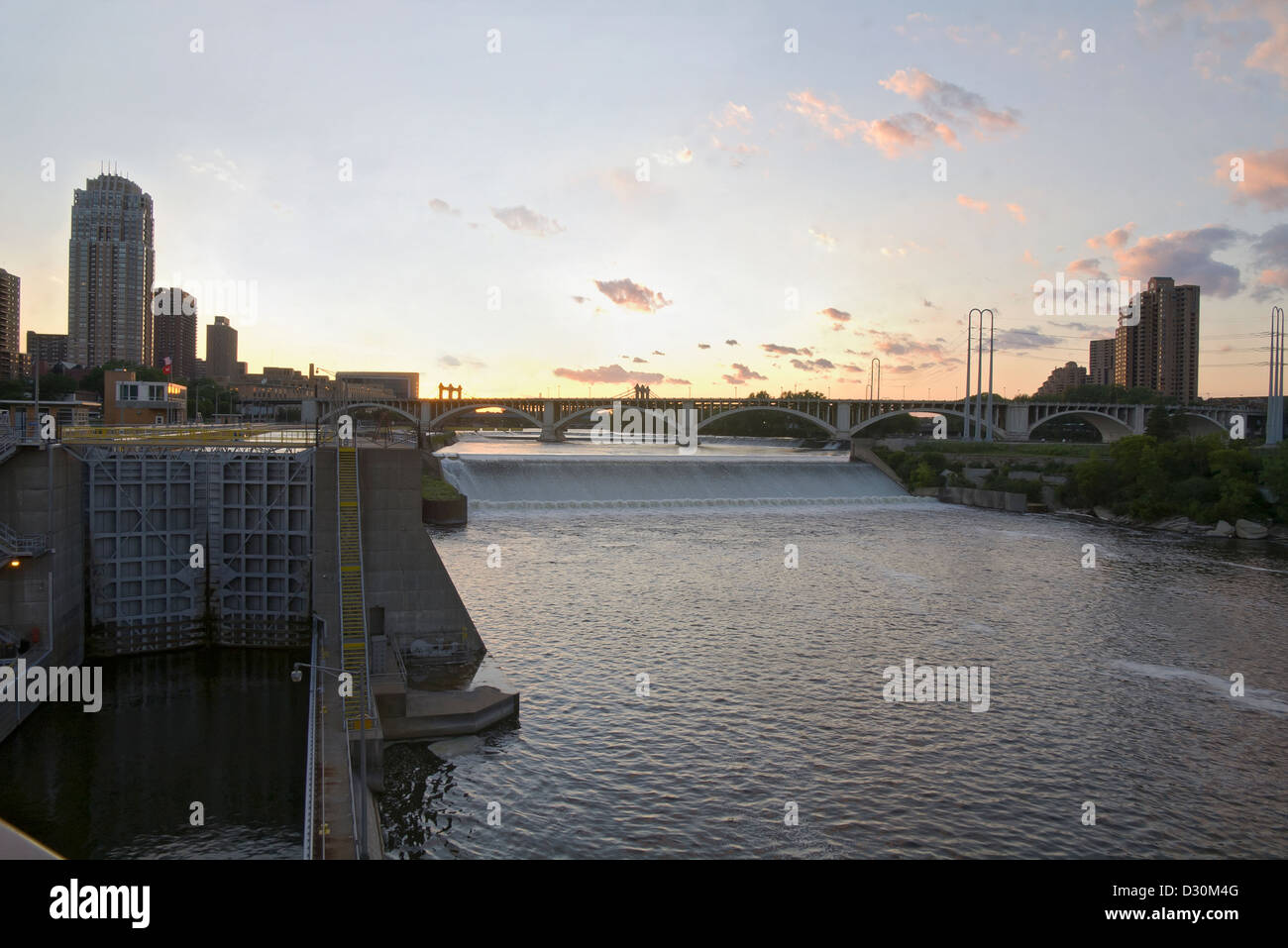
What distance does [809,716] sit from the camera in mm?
17688

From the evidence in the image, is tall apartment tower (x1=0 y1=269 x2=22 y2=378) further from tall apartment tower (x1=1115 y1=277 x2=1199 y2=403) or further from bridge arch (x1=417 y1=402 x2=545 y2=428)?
tall apartment tower (x1=1115 y1=277 x2=1199 y2=403)

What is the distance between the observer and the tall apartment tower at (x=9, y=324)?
101m

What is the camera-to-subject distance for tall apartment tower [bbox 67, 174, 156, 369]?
146 m

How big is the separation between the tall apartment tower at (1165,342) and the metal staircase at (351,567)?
178759mm

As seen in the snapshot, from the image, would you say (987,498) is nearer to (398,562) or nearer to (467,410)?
(398,562)

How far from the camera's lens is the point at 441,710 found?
1633cm

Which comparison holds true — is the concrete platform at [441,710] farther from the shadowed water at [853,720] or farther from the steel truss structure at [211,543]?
the steel truss structure at [211,543]

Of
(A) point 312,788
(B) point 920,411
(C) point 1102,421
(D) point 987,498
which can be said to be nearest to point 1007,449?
(D) point 987,498

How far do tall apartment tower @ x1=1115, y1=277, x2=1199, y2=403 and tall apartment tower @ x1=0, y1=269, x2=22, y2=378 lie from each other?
180 meters

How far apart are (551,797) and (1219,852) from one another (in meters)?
9.95

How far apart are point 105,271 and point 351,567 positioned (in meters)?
160

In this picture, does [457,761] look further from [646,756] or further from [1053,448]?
[1053,448]

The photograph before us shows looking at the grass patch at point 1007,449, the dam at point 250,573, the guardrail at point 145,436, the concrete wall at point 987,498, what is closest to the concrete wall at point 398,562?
the dam at point 250,573

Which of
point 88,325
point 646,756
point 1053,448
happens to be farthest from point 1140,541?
point 88,325
